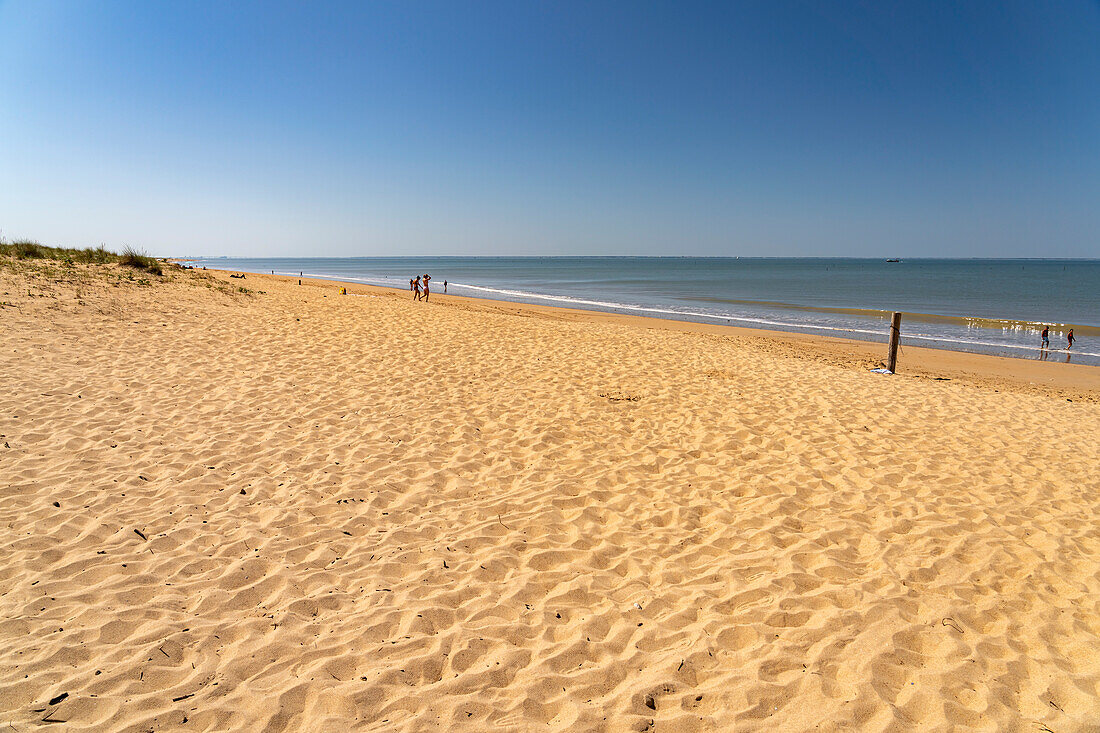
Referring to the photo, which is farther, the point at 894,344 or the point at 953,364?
the point at 953,364

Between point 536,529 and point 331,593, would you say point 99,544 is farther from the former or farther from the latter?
point 536,529

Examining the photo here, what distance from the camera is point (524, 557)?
13.0 ft

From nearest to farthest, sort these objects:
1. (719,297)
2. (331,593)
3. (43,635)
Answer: (43,635) → (331,593) → (719,297)

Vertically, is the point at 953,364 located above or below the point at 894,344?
below

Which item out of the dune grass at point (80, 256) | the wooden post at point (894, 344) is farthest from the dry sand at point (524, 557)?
the dune grass at point (80, 256)

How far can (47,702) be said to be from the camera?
2.48 metres

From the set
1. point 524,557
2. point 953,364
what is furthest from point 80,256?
point 953,364

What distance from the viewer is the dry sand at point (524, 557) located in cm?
270

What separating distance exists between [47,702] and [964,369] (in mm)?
19004

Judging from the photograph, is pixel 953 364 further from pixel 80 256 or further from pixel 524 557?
pixel 80 256

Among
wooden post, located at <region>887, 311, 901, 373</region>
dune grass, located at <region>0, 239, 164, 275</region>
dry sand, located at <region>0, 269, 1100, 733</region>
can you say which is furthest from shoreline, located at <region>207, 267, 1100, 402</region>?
dune grass, located at <region>0, 239, 164, 275</region>

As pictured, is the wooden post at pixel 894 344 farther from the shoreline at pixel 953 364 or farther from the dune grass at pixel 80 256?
the dune grass at pixel 80 256

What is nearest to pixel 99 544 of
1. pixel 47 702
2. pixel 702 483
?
pixel 47 702

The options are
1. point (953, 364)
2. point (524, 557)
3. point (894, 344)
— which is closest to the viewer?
point (524, 557)
